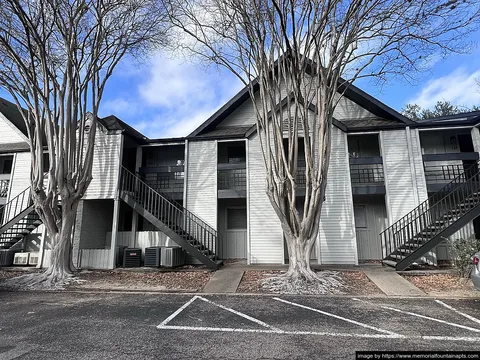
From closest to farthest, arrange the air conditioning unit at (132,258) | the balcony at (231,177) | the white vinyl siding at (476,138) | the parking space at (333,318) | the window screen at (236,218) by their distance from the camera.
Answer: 1. the parking space at (333,318)
2. the air conditioning unit at (132,258)
3. the white vinyl siding at (476,138)
4. the balcony at (231,177)
5. the window screen at (236,218)

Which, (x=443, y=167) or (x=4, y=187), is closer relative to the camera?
(x=443, y=167)

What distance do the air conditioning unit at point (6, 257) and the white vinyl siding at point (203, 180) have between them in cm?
763

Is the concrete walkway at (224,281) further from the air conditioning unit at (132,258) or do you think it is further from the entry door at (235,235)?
the air conditioning unit at (132,258)

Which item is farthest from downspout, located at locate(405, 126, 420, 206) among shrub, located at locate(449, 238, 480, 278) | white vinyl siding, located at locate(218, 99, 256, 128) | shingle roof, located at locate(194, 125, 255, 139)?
white vinyl siding, located at locate(218, 99, 256, 128)

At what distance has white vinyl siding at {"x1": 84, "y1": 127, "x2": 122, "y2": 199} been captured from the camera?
11.6 m

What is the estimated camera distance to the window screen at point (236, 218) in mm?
13125

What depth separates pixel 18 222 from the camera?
39.0ft

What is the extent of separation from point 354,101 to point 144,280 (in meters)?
11.9

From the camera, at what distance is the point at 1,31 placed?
9008mm

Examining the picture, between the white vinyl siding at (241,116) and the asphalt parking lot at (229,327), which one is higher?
the white vinyl siding at (241,116)

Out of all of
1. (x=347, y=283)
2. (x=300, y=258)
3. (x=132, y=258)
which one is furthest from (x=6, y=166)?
(x=347, y=283)

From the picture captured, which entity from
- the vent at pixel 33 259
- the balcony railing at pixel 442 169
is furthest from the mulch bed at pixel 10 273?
the balcony railing at pixel 442 169

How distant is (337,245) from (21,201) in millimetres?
14011

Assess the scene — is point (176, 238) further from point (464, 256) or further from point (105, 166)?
point (464, 256)
